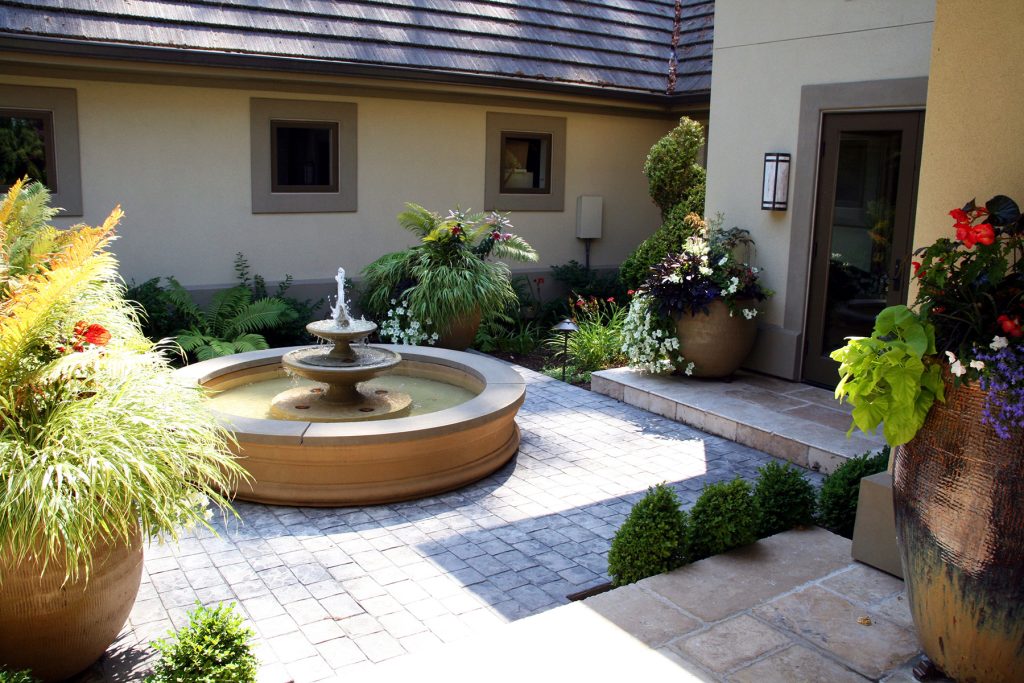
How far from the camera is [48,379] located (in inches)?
150

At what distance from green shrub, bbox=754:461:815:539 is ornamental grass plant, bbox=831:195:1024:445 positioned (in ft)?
5.95

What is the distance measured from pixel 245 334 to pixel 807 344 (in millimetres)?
6181

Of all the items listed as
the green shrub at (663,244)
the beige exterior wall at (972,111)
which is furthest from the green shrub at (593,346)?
the beige exterior wall at (972,111)

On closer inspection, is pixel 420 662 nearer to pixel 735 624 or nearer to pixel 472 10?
pixel 735 624

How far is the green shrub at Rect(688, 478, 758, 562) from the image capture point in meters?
4.93

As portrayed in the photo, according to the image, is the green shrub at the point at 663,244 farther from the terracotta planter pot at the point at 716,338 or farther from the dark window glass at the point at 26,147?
the dark window glass at the point at 26,147

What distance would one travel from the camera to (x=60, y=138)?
970 centimetres

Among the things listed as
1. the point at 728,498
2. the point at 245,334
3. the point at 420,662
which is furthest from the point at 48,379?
the point at 245,334

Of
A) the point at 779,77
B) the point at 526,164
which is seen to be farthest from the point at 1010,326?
the point at 526,164

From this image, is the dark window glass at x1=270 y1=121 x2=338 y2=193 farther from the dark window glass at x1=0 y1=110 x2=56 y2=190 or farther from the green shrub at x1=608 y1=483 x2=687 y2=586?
the green shrub at x1=608 y1=483 x2=687 y2=586

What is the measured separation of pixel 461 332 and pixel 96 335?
6.91 metres

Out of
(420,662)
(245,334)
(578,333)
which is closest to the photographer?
(420,662)

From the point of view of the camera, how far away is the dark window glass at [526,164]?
42.8 feet

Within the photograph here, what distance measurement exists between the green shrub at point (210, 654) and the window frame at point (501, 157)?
9.74 m
